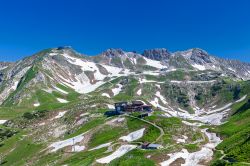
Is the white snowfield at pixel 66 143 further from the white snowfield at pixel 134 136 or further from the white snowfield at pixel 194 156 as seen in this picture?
the white snowfield at pixel 194 156

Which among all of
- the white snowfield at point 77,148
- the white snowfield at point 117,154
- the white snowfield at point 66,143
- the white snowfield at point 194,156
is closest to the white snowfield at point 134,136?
the white snowfield at point 117,154

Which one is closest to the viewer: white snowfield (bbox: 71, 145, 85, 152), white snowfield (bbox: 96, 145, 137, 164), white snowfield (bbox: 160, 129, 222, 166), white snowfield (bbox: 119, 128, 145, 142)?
white snowfield (bbox: 160, 129, 222, 166)

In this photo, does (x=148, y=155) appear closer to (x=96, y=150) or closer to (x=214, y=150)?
(x=214, y=150)

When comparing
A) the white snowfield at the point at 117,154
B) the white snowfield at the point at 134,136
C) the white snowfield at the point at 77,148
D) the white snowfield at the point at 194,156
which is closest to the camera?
the white snowfield at the point at 194,156

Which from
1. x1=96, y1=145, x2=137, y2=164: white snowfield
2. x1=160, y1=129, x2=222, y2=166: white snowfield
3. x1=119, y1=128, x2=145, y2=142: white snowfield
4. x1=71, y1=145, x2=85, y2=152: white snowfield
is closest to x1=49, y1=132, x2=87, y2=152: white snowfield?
x1=71, y1=145, x2=85, y2=152: white snowfield

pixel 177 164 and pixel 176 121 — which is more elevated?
pixel 176 121

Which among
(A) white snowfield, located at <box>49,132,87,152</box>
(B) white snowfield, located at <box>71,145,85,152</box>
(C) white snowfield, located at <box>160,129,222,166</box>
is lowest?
(C) white snowfield, located at <box>160,129,222,166</box>

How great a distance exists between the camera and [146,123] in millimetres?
150875

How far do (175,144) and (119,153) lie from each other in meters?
20.3

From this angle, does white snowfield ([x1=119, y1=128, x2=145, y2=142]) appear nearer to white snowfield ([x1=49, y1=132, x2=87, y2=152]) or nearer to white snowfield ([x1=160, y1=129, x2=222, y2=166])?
white snowfield ([x1=49, y1=132, x2=87, y2=152])

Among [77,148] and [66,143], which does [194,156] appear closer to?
[77,148]

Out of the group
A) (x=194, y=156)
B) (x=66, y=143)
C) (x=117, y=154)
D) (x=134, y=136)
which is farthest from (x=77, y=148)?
(x=194, y=156)

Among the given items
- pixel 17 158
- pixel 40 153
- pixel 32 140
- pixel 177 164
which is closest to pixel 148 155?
pixel 177 164

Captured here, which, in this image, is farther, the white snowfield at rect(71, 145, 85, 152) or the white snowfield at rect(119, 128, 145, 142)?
the white snowfield at rect(71, 145, 85, 152)
